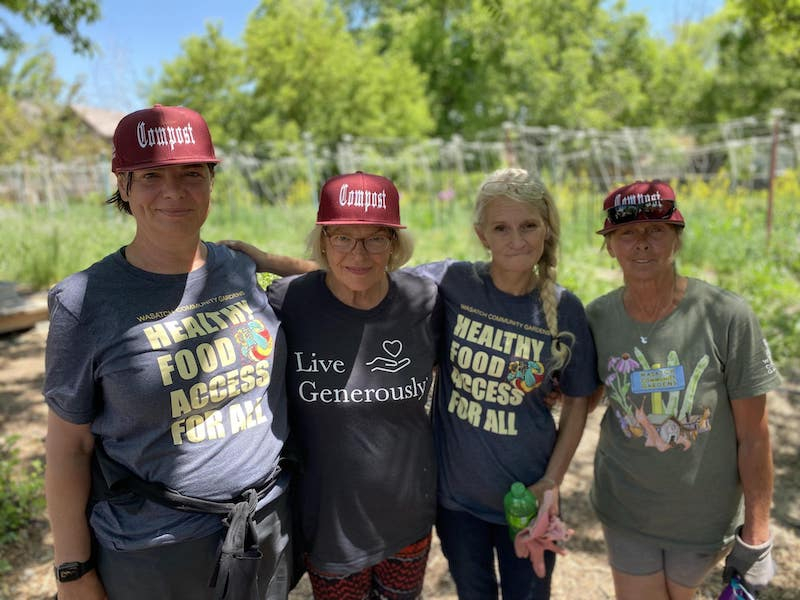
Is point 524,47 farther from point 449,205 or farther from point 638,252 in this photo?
point 638,252

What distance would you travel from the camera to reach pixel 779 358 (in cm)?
503

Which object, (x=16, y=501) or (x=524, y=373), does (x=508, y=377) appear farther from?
(x=16, y=501)

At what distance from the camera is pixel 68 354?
1.43 metres

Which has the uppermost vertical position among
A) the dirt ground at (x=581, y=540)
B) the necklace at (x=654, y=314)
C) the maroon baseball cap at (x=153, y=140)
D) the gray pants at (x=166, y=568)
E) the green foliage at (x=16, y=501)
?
the maroon baseball cap at (x=153, y=140)

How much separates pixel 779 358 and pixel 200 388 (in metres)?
5.12

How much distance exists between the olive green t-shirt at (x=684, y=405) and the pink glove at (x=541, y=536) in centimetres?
26

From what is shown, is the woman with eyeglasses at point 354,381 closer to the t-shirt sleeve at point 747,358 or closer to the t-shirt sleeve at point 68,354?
the t-shirt sleeve at point 68,354

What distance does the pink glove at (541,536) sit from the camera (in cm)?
183

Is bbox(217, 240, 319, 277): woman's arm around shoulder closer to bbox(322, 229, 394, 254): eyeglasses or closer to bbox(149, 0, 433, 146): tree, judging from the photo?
bbox(322, 229, 394, 254): eyeglasses

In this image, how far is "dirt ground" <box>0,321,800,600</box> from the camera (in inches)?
112

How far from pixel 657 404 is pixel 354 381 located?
0.94 m

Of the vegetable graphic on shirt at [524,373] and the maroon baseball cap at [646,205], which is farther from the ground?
the maroon baseball cap at [646,205]

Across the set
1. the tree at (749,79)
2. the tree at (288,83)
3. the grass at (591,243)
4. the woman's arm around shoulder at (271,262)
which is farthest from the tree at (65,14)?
the tree at (749,79)

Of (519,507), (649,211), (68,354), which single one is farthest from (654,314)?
(68,354)
